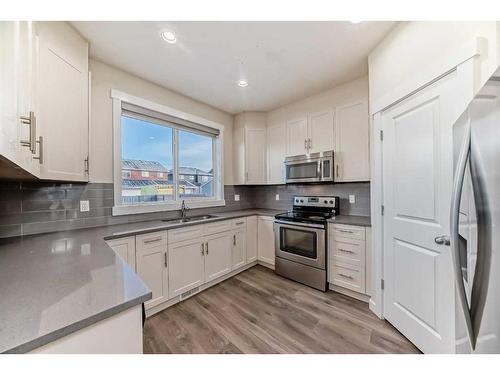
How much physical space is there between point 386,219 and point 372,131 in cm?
88

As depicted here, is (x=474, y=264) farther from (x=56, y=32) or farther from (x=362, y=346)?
(x=56, y=32)

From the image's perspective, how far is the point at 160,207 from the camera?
100 inches

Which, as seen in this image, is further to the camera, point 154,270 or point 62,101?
point 154,270

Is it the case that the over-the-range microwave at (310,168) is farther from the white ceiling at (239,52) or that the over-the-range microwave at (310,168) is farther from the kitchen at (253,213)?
the white ceiling at (239,52)

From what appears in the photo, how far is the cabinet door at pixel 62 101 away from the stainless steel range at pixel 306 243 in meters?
2.27

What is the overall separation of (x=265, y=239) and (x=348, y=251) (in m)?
Answer: 1.21

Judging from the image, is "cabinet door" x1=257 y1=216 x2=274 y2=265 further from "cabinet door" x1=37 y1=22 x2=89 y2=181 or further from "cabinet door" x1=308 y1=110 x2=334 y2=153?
"cabinet door" x1=37 y1=22 x2=89 y2=181

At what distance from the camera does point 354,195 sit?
2719mm

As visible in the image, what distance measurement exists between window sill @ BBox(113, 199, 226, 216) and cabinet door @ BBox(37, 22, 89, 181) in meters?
0.63

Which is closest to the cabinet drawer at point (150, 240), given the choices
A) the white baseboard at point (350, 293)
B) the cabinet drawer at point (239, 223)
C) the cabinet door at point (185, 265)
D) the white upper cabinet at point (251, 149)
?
the cabinet door at point (185, 265)

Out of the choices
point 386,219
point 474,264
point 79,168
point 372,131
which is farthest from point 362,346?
point 79,168

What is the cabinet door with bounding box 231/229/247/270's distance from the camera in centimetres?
282

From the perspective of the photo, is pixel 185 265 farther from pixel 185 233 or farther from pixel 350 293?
pixel 350 293

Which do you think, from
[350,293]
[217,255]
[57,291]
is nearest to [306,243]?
[350,293]
